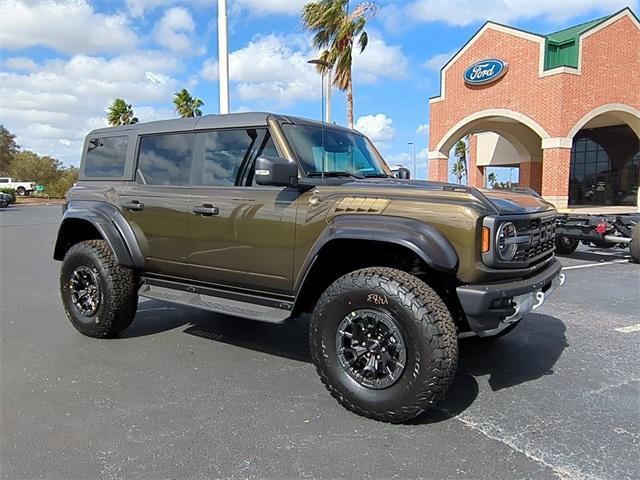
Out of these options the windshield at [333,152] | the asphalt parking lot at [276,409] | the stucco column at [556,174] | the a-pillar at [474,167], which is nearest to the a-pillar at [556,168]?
the stucco column at [556,174]

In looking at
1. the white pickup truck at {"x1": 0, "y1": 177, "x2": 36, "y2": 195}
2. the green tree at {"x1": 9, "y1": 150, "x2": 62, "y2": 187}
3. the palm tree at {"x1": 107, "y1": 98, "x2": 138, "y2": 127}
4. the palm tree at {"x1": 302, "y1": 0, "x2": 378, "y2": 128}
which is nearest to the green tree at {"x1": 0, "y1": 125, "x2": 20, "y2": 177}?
the green tree at {"x1": 9, "y1": 150, "x2": 62, "y2": 187}

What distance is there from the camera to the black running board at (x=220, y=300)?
384 cm

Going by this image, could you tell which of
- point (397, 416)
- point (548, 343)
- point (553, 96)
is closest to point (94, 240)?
Result: point (397, 416)

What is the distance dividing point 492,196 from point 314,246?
127 cm

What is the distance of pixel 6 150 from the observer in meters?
58.8

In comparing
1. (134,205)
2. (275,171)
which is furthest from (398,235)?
(134,205)

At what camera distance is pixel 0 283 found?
794cm

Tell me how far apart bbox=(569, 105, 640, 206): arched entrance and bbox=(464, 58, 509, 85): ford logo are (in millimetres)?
8403

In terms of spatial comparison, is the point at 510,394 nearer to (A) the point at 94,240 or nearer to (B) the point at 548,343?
(B) the point at 548,343

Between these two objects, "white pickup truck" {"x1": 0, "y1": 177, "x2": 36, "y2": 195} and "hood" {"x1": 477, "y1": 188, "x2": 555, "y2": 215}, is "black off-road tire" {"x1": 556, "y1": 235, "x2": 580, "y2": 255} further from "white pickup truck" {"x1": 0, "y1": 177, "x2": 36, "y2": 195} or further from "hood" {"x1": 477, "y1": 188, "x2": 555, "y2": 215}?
"white pickup truck" {"x1": 0, "y1": 177, "x2": 36, "y2": 195}

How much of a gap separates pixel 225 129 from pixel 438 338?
8.15 ft

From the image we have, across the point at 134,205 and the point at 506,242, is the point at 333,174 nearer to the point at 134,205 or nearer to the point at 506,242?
the point at 506,242

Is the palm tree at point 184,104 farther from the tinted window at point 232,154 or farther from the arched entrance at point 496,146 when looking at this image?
the tinted window at point 232,154

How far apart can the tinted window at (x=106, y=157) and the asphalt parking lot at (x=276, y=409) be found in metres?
1.63
